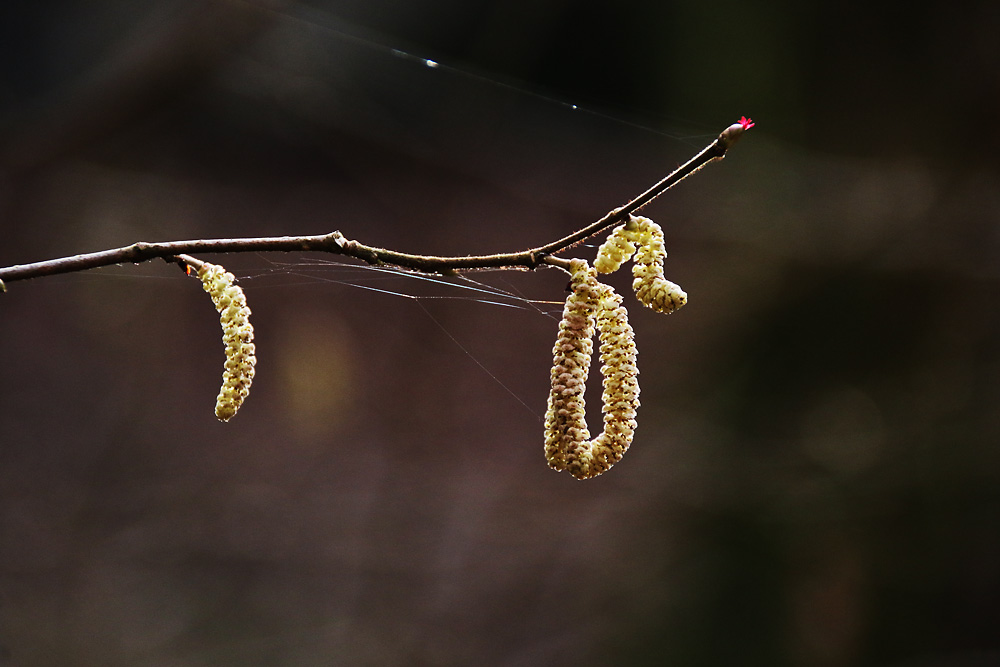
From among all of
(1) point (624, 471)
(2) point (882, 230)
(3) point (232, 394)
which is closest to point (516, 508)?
(1) point (624, 471)

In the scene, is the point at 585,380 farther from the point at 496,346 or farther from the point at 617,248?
the point at 496,346

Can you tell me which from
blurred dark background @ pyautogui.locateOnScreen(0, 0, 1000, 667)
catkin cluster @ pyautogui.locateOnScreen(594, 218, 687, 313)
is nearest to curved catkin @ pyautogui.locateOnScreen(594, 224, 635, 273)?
catkin cluster @ pyautogui.locateOnScreen(594, 218, 687, 313)

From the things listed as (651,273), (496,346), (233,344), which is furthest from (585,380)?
(496,346)

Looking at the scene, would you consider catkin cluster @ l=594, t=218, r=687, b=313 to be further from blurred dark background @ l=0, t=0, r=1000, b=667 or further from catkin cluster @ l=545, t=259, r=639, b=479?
blurred dark background @ l=0, t=0, r=1000, b=667

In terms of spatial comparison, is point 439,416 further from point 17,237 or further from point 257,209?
point 17,237

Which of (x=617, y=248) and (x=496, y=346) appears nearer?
(x=617, y=248)

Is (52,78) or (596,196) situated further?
A: (596,196)
